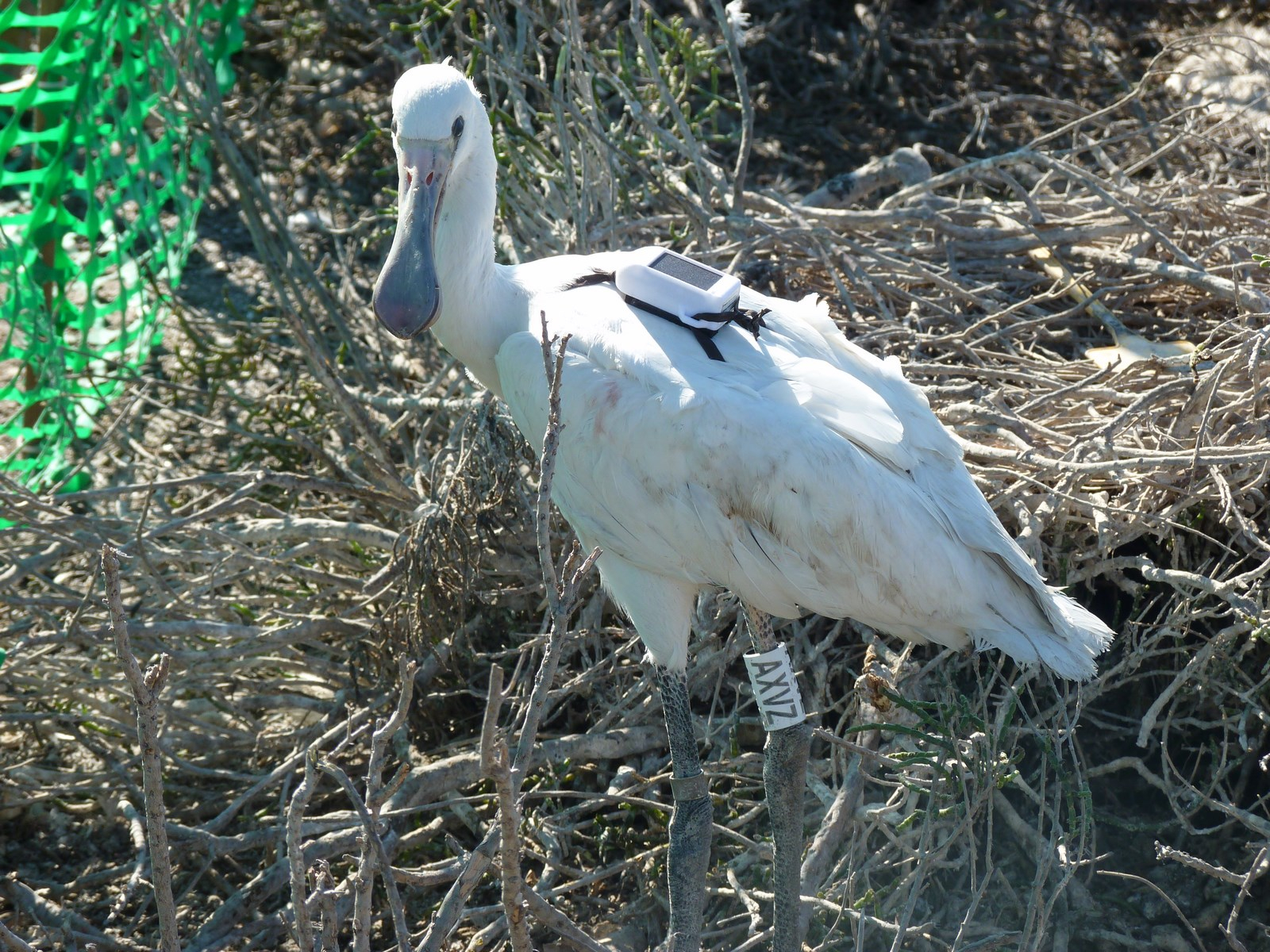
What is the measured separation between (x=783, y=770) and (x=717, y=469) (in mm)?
958

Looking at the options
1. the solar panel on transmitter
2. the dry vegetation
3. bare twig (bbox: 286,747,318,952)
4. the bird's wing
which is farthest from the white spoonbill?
bare twig (bbox: 286,747,318,952)

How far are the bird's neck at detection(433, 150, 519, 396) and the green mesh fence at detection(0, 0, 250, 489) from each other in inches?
71.0

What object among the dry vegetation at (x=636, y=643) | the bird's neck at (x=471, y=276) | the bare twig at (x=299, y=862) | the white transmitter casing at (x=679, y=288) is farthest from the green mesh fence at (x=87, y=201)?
the bare twig at (x=299, y=862)

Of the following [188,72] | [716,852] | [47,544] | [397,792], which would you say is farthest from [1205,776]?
[188,72]

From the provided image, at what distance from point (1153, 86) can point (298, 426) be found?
15.4ft

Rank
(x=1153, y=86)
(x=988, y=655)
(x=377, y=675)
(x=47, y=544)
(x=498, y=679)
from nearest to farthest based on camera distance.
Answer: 1. (x=498, y=679)
2. (x=988, y=655)
3. (x=377, y=675)
4. (x=47, y=544)
5. (x=1153, y=86)

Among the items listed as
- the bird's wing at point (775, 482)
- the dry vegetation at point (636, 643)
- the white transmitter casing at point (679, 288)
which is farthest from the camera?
the dry vegetation at point (636, 643)

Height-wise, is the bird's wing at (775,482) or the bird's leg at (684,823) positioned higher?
the bird's wing at (775,482)

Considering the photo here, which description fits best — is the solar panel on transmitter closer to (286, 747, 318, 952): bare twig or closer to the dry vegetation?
the dry vegetation

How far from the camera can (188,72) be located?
17.1 feet

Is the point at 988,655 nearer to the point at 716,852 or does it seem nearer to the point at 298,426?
the point at 716,852

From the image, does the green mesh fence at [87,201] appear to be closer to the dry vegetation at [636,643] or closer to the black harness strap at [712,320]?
the dry vegetation at [636,643]

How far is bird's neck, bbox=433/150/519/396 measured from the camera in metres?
3.46

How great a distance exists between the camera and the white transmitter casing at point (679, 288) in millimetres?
3238
